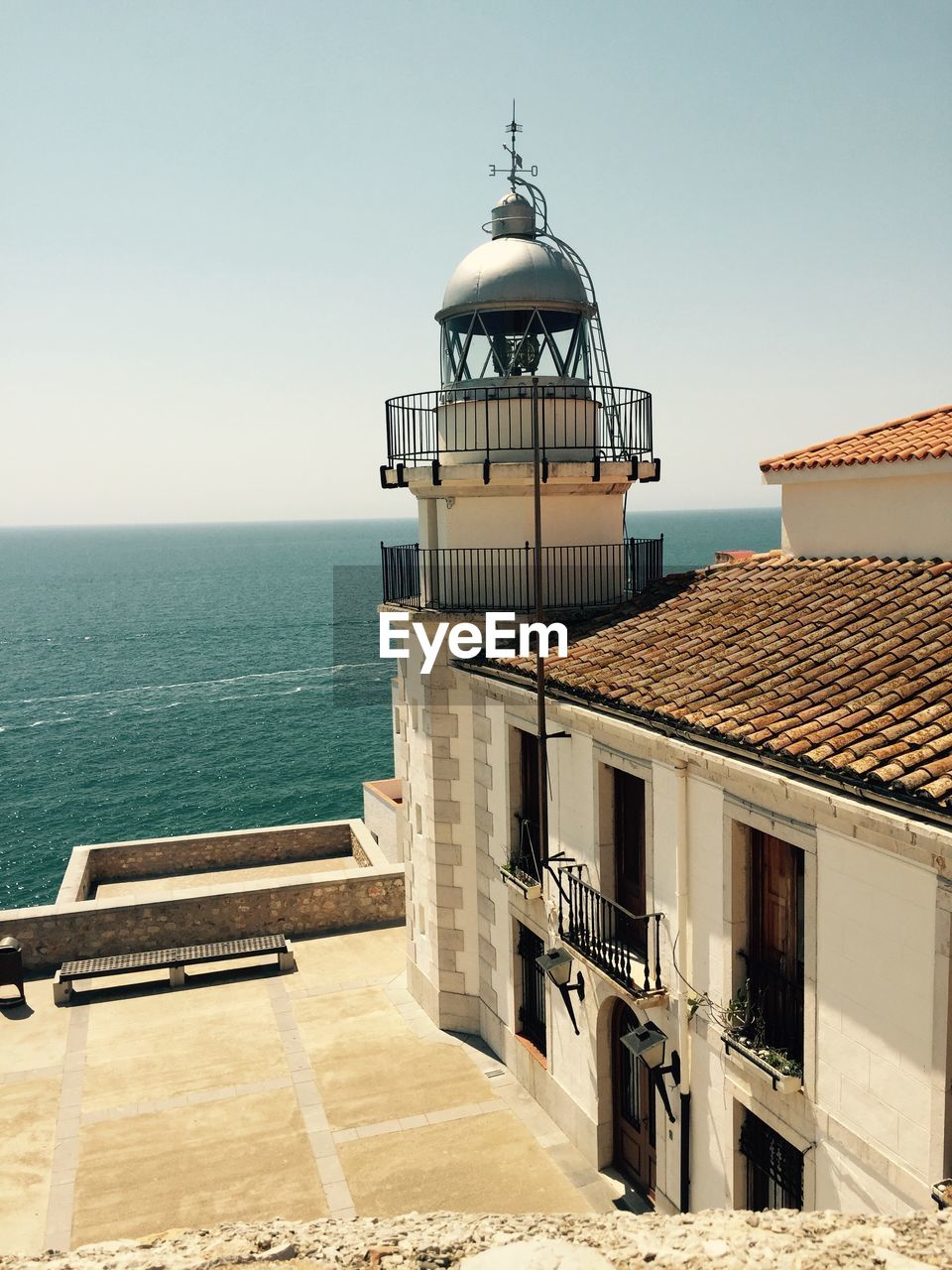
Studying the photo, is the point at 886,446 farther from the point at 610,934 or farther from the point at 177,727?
the point at 177,727

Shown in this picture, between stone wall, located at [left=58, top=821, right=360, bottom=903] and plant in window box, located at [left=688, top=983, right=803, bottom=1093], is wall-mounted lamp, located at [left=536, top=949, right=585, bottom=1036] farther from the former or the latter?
stone wall, located at [left=58, top=821, right=360, bottom=903]

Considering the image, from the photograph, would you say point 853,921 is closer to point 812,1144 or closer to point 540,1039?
point 812,1144

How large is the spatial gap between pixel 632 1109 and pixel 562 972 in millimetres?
2033

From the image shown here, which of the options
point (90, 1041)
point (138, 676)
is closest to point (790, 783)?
point (90, 1041)

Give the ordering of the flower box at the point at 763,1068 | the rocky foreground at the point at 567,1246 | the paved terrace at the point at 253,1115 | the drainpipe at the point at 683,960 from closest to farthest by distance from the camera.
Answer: the rocky foreground at the point at 567,1246, the flower box at the point at 763,1068, the drainpipe at the point at 683,960, the paved terrace at the point at 253,1115

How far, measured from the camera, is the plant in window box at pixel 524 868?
51.9ft

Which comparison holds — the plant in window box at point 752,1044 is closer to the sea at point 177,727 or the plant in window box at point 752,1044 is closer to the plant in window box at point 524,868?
the plant in window box at point 524,868

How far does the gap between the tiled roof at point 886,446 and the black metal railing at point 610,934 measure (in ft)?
21.6

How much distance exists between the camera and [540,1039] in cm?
1698

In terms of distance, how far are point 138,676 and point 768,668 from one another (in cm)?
8854

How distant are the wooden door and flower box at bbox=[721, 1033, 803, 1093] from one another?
2.31 metres

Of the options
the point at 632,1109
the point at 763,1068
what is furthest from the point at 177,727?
the point at 763,1068

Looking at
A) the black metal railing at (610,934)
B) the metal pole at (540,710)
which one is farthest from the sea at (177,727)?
the black metal railing at (610,934)

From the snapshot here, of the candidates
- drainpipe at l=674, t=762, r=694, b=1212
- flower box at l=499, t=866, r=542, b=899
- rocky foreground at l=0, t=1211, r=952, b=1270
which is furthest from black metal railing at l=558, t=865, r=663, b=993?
rocky foreground at l=0, t=1211, r=952, b=1270
